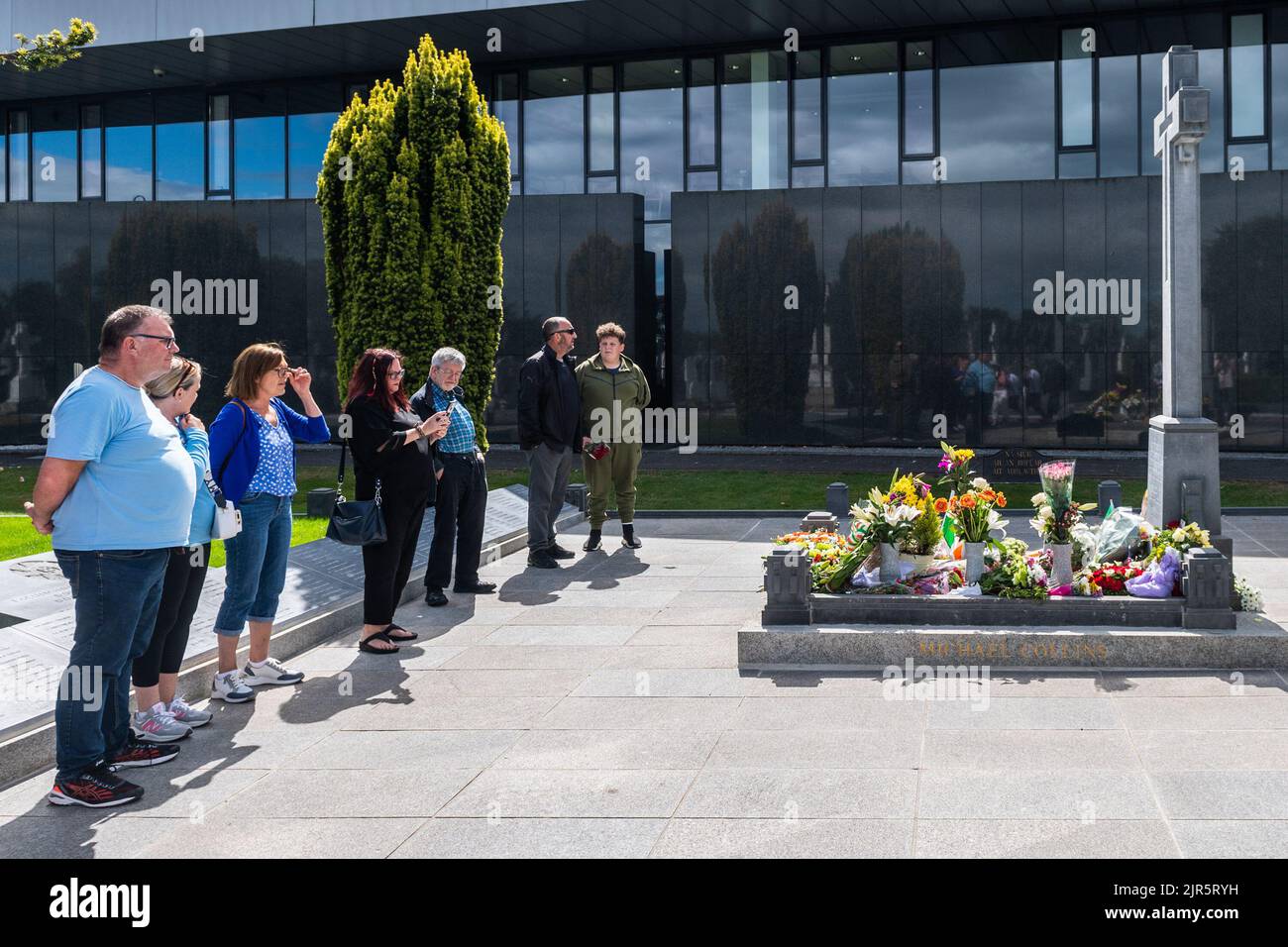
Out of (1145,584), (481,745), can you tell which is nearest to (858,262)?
(1145,584)

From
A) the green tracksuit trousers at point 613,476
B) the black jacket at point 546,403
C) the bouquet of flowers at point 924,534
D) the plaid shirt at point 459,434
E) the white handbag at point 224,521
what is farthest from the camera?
the green tracksuit trousers at point 613,476

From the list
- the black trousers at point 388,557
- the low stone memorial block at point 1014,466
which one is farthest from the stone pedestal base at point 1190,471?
the low stone memorial block at point 1014,466

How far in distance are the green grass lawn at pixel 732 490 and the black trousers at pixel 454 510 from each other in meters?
3.55

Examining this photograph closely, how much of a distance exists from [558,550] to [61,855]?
7.77 m

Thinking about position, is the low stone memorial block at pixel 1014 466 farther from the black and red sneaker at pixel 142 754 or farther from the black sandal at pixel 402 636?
the black and red sneaker at pixel 142 754

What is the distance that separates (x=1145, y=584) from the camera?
26.8 feet

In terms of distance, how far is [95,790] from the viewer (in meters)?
5.63

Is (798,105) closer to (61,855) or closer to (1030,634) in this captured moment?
(1030,634)

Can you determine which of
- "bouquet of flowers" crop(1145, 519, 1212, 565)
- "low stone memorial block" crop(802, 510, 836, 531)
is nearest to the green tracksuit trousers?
"low stone memorial block" crop(802, 510, 836, 531)

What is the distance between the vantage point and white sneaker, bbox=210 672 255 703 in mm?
7430

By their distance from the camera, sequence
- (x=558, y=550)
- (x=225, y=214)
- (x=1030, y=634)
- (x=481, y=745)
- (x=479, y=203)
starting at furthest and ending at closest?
(x=225, y=214), (x=479, y=203), (x=558, y=550), (x=1030, y=634), (x=481, y=745)

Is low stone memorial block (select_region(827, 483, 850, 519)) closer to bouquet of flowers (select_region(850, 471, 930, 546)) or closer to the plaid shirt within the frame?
the plaid shirt

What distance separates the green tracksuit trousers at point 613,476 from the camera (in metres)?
13.0

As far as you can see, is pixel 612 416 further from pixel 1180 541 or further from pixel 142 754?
pixel 142 754
